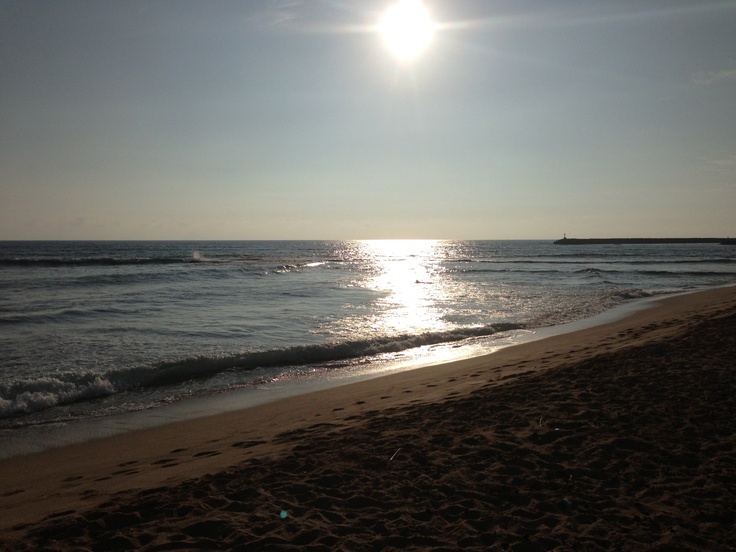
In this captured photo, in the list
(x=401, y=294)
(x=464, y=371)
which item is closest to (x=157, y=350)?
(x=464, y=371)

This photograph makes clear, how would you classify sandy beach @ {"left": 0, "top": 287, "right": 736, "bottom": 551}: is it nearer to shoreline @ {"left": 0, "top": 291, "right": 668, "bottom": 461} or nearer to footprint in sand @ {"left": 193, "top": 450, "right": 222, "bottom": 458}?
footprint in sand @ {"left": 193, "top": 450, "right": 222, "bottom": 458}

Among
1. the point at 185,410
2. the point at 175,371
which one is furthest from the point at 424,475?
the point at 175,371

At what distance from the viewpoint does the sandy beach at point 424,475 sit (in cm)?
356

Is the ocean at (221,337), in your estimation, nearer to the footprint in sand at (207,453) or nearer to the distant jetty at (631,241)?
the footprint in sand at (207,453)

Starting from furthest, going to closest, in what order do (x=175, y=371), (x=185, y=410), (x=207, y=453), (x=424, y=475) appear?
(x=175, y=371) < (x=185, y=410) < (x=207, y=453) < (x=424, y=475)

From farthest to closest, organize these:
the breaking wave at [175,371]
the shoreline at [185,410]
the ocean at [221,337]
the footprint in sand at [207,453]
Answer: the ocean at [221,337], the breaking wave at [175,371], the shoreline at [185,410], the footprint in sand at [207,453]

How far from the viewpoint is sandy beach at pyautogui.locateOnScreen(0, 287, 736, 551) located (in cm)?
356

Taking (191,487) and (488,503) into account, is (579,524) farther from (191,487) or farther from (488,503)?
(191,487)

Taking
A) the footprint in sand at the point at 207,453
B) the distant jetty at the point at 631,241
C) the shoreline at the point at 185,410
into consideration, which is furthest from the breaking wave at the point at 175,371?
the distant jetty at the point at 631,241

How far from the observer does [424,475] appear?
14.6ft

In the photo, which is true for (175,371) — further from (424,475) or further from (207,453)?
(424,475)

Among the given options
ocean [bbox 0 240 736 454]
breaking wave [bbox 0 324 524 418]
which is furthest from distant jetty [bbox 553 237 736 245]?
breaking wave [bbox 0 324 524 418]

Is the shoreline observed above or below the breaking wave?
below

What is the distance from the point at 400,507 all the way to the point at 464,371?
5631 millimetres
